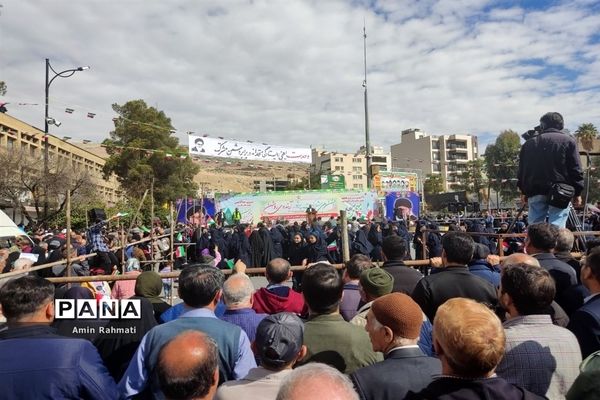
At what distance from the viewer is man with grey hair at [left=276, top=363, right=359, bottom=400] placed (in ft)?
4.27

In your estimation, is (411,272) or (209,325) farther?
(411,272)

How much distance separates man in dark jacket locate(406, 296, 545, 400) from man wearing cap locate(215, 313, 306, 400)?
684mm

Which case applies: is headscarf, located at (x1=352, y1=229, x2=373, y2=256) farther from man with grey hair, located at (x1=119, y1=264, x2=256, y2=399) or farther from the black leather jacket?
man with grey hair, located at (x1=119, y1=264, x2=256, y2=399)

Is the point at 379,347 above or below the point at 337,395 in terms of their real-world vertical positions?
below

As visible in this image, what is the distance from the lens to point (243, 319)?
3.27 m

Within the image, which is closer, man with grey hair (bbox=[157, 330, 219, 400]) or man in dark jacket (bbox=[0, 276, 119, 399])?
man with grey hair (bbox=[157, 330, 219, 400])

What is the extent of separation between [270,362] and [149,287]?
211cm

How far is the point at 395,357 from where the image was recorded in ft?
7.18

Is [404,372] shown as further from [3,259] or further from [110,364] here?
[3,259]

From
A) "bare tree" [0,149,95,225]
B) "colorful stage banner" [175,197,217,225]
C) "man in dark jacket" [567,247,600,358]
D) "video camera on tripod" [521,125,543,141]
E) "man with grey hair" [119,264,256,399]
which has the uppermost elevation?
"bare tree" [0,149,95,225]

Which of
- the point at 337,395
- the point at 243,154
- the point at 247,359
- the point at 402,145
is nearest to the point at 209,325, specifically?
the point at 247,359

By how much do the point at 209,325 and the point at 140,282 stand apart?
142cm

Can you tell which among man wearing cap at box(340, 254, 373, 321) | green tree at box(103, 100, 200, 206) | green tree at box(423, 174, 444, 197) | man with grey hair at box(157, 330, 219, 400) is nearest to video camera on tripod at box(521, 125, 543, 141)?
man wearing cap at box(340, 254, 373, 321)

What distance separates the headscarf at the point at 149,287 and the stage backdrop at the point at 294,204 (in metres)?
21.5
